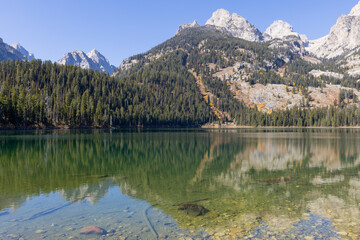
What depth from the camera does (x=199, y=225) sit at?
42.9ft

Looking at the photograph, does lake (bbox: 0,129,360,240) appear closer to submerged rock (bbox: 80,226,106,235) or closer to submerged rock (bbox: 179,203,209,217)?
submerged rock (bbox: 179,203,209,217)

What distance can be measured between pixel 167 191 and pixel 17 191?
40.4 ft

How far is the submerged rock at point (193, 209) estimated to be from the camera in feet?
48.9

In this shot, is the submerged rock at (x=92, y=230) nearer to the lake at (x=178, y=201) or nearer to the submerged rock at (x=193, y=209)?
the lake at (x=178, y=201)

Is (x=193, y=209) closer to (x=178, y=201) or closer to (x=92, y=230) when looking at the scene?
(x=178, y=201)

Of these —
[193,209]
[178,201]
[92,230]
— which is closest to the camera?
[92,230]

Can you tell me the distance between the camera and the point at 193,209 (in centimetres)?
1564

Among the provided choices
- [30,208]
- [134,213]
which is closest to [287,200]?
[134,213]

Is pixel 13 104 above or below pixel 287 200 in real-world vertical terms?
above

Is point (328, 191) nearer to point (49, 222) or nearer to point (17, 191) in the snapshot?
point (49, 222)

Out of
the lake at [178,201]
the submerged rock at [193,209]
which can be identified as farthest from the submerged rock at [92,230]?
the submerged rock at [193,209]

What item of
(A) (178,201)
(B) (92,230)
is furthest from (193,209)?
(B) (92,230)

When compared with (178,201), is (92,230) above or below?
above

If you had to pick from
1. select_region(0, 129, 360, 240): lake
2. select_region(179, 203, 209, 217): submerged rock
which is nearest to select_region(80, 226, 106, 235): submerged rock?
select_region(0, 129, 360, 240): lake
